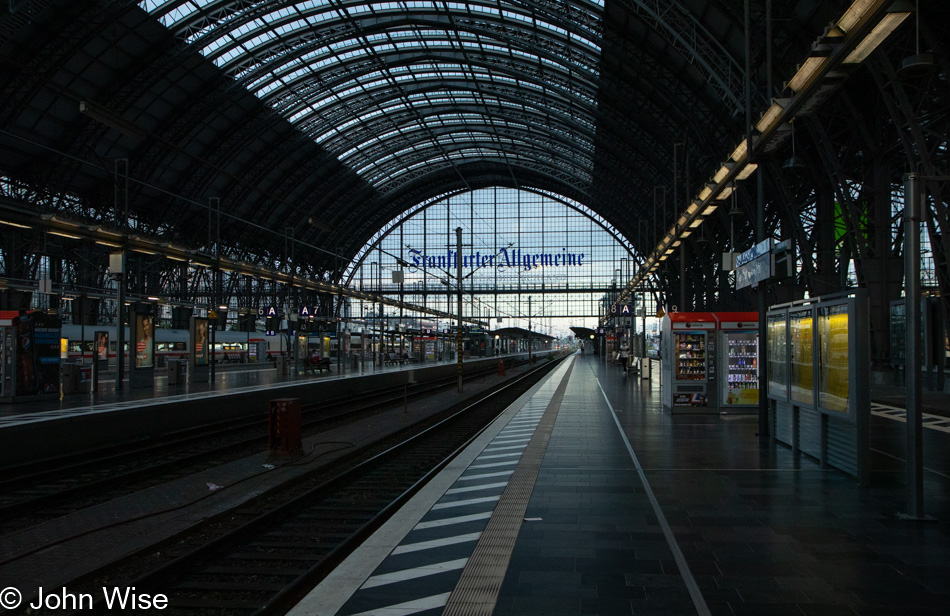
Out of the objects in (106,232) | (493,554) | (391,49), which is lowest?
(493,554)

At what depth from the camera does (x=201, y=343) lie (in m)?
28.9

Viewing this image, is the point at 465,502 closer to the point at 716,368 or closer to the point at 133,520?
the point at 133,520

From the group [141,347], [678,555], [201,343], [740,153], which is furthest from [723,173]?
[201,343]

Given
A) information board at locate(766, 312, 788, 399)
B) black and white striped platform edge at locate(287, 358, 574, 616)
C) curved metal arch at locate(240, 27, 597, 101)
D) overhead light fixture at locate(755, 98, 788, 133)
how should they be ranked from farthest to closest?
curved metal arch at locate(240, 27, 597, 101) → information board at locate(766, 312, 788, 399) → overhead light fixture at locate(755, 98, 788, 133) → black and white striped platform edge at locate(287, 358, 574, 616)

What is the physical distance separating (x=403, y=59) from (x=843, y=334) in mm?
38684

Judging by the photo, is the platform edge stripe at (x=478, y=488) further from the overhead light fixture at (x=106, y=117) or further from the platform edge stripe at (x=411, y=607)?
the overhead light fixture at (x=106, y=117)

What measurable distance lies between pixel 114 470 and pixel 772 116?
13.8 m

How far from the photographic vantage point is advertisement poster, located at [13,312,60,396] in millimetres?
18703

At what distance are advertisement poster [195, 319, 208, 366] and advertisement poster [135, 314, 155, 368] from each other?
316cm

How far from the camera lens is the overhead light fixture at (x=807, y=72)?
9.73 m

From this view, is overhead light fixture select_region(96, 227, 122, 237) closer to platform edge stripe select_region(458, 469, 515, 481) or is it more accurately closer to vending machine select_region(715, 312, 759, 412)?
platform edge stripe select_region(458, 469, 515, 481)

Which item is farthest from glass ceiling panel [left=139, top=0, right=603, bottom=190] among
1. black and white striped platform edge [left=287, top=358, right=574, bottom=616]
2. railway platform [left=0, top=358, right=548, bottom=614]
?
railway platform [left=0, top=358, right=548, bottom=614]

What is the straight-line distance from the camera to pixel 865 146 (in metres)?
22.7

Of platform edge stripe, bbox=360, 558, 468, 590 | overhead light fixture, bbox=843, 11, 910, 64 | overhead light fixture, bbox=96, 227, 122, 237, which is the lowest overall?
platform edge stripe, bbox=360, 558, 468, 590
